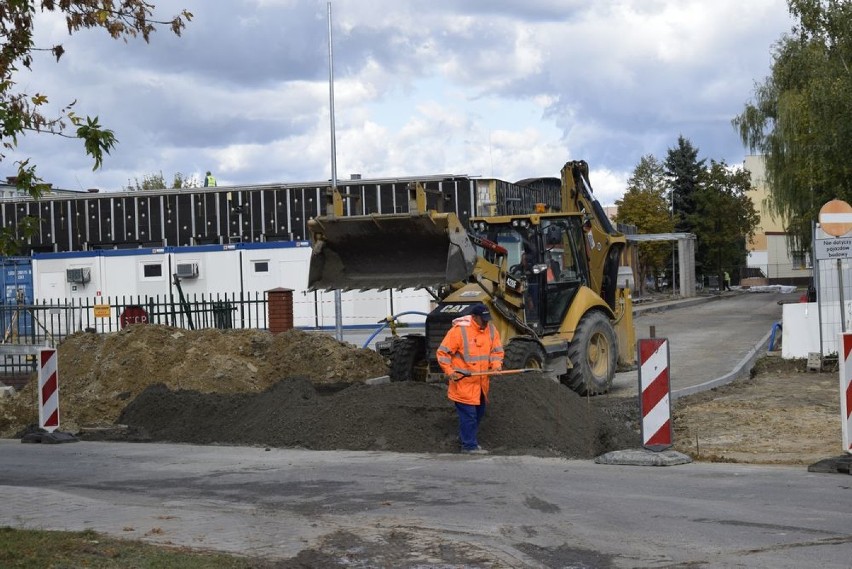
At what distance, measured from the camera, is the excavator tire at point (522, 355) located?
15508 mm

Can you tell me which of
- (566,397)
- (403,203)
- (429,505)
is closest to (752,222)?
(403,203)

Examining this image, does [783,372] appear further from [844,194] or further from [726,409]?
[844,194]

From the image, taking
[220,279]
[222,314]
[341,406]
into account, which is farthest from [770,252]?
[341,406]

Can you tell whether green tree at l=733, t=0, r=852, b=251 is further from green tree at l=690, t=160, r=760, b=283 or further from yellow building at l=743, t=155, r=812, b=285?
yellow building at l=743, t=155, r=812, b=285

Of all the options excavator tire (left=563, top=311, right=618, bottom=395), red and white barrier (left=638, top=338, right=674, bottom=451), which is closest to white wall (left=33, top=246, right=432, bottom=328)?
excavator tire (left=563, top=311, right=618, bottom=395)

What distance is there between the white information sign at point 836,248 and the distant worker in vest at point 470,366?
26.3ft

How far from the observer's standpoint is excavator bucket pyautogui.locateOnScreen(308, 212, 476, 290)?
51.2 feet

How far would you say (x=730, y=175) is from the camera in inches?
2867

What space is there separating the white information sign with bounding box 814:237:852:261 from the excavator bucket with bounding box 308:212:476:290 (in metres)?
6.31

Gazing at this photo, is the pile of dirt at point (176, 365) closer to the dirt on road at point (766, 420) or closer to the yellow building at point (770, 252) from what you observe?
the dirt on road at point (766, 420)

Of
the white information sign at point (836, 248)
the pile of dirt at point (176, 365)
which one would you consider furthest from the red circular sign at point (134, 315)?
the white information sign at point (836, 248)

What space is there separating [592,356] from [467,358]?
610cm

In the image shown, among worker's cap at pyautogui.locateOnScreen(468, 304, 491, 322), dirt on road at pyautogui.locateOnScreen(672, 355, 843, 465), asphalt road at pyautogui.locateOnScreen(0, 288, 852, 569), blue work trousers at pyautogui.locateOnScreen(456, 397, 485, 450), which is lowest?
dirt on road at pyautogui.locateOnScreen(672, 355, 843, 465)

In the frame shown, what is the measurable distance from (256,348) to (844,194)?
2225 centimetres
